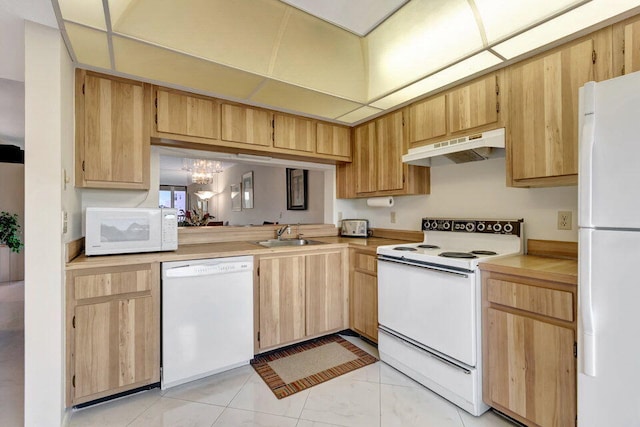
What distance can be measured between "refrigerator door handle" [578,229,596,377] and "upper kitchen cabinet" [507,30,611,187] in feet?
1.85

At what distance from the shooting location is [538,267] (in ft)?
5.03

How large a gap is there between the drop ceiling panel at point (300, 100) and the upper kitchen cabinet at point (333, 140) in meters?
0.23

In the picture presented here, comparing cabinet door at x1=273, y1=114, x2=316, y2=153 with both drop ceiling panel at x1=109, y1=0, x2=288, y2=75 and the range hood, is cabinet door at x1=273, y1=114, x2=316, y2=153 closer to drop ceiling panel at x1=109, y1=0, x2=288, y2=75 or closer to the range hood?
drop ceiling panel at x1=109, y1=0, x2=288, y2=75

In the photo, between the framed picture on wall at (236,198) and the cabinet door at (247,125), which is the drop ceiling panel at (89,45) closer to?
the cabinet door at (247,125)

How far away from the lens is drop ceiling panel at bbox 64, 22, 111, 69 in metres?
1.56

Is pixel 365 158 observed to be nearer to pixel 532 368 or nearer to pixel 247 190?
pixel 532 368

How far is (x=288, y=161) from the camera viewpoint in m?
3.16

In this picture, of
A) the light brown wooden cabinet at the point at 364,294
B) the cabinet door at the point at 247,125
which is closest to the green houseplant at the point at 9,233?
the cabinet door at the point at 247,125

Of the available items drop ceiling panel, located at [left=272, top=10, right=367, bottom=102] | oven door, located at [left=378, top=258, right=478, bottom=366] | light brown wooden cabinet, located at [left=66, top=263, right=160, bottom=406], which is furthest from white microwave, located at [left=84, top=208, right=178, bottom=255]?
oven door, located at [left=378, top=258, right=478, bottom=366]

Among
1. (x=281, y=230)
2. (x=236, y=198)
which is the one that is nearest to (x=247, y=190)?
(x=236, y=198)

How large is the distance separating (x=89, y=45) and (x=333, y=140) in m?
2.04

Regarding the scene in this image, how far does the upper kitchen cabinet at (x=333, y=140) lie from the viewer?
295 cm

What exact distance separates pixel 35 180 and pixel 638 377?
2.88 metres

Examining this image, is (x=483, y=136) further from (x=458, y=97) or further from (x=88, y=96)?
(x=88, y=96)
